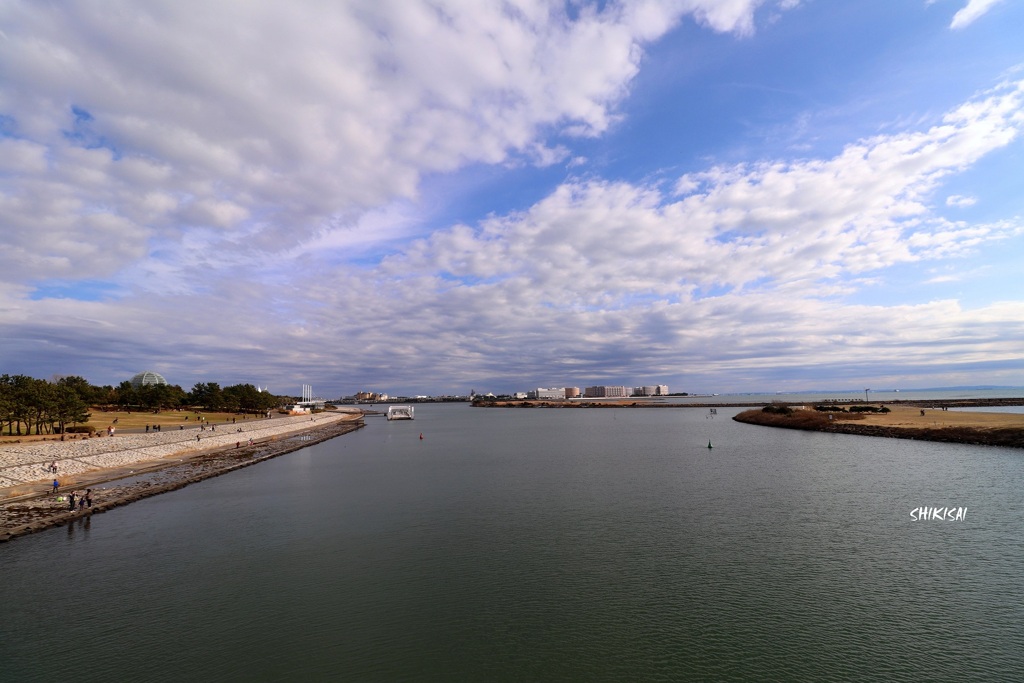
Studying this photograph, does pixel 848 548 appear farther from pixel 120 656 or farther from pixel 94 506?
pixel 94 506

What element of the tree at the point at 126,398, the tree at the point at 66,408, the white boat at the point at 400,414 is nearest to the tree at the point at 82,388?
the tree at the point at 126,398

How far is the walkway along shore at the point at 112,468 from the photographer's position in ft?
99.4

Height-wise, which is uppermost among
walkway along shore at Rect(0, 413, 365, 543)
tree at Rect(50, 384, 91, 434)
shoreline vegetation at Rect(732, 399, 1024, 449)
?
tree at Rect(50, 384, 91, 434)

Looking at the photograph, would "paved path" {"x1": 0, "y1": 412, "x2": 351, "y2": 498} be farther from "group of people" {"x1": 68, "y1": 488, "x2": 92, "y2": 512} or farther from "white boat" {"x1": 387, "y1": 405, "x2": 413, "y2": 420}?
"white boat" {"x1": 387, "y1": 405, "x2": 413, "y2": 420}

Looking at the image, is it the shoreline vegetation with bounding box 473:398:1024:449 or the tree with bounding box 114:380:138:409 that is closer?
the shoreline vegetation with bounding box 473:398:1024:449

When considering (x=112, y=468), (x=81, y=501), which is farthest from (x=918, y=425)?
(x=112, y=468)

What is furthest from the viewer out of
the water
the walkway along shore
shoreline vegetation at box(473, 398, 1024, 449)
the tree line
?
the tree line

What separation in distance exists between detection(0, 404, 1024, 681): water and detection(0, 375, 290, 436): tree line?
4267 cm

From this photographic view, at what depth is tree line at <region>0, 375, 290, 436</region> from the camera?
60.6 m

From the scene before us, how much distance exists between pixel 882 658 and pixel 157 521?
3648 cm

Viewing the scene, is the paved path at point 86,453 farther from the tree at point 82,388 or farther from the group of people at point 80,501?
the tree at point 82,388

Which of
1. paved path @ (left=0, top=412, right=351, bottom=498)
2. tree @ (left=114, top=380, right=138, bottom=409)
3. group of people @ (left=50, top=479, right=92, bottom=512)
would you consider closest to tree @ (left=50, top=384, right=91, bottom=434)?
paved path @ (left=0, top=412, right=351, bottom=498)

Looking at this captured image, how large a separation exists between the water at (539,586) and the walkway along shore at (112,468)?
102 inches

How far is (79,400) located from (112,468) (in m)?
30.3
